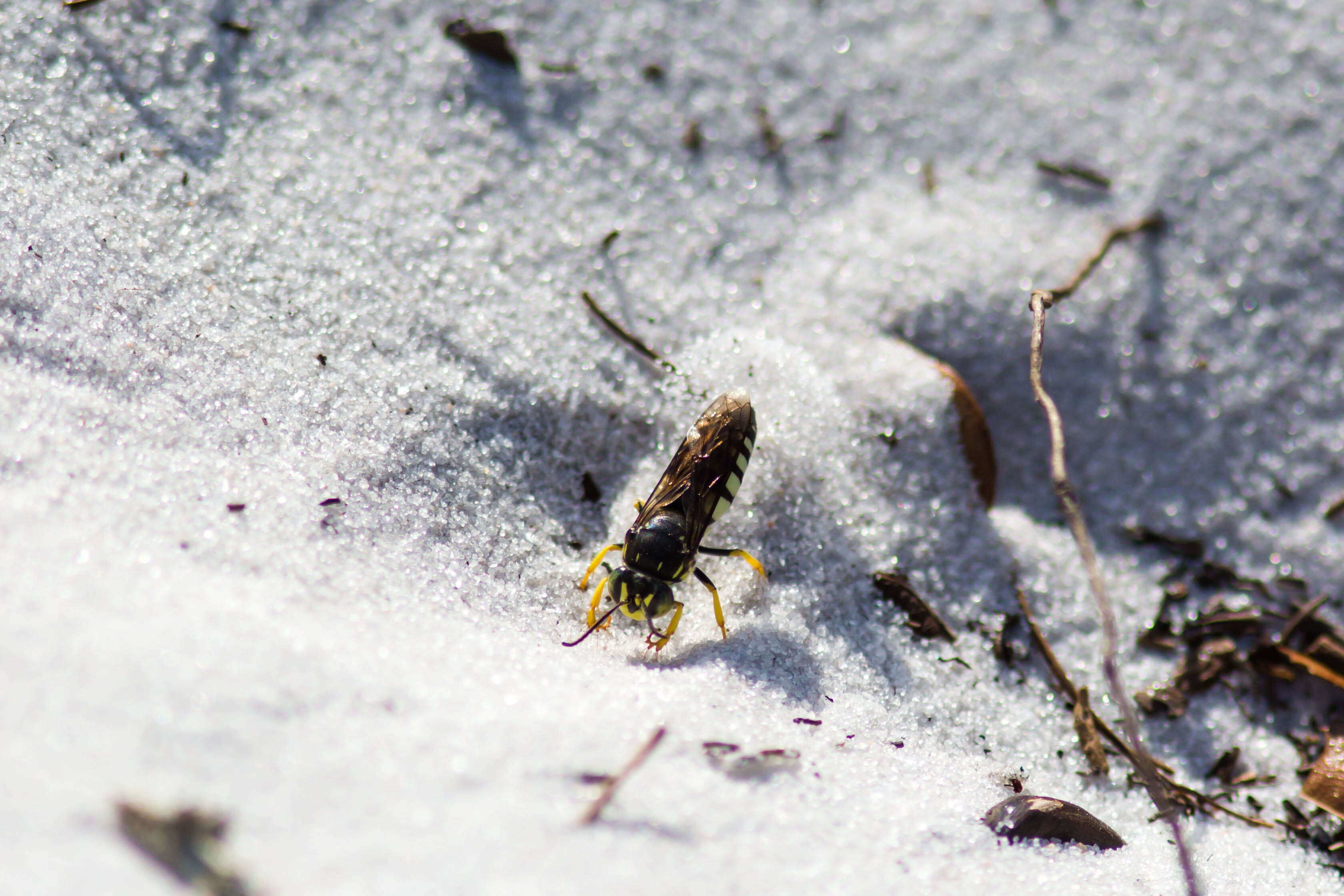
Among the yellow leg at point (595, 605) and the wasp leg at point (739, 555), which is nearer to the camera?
the yellow leg at point (595, 605)

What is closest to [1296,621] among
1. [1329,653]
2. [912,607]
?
[1329,653]

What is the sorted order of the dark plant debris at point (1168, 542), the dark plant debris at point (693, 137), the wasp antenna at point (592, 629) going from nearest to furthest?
1. the wasp antenna at point (592, 629)
2. the dark plant debris at point (1168, 542)
3. the dark plant debris at point (693, 137)

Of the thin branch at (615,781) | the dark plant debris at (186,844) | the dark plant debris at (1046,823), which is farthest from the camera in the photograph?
the dark plant debris at (1046,823)

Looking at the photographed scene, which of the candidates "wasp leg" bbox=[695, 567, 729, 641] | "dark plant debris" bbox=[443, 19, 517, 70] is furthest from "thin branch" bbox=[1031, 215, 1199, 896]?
"dark plant debris" bbox=[443, 19, 517, 70]

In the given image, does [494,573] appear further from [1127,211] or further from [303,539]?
[1127,211]

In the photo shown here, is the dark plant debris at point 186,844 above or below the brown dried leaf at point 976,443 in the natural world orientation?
below

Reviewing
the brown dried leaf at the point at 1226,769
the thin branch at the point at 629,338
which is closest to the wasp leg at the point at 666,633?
the thin branch at the point at 629,338

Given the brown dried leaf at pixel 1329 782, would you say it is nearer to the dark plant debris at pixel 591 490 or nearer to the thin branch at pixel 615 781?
the thin branch at pixel 615 781
